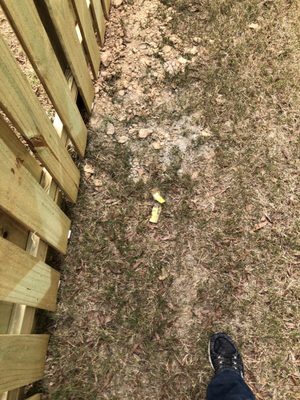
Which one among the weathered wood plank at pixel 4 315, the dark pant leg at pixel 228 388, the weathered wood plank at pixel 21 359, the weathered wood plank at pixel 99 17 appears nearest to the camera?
the weathered wood plank at pixel 21 359

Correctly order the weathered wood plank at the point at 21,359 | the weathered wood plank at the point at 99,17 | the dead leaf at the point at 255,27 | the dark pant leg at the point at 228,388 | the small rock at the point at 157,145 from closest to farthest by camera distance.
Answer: the weathered wood plank at the point at 21,359
the dark pant leg at the point at 228,388
the weathered wood plank at the point at 99,17
the small rock at the point at 157,145
the dead leaf at the point at 255,27

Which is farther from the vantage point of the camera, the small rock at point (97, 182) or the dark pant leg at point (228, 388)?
the small rock at point (97, 182)

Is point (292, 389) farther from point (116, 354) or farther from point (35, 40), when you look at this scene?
point (35, 40)

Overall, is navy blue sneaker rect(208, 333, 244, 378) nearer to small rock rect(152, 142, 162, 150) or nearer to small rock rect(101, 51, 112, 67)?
small rock rect(152, 142, 162, 150)

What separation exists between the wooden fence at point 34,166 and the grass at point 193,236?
24 centimetres

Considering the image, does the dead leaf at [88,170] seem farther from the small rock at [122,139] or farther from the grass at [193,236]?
the small rock at [122,139]

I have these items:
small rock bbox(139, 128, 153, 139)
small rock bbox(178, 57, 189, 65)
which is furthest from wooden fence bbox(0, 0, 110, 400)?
small rock bbox(178, 57, 189, 65)

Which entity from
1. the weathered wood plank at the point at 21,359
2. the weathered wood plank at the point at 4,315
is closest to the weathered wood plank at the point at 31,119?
the weathered wood plank at the point at 4,315

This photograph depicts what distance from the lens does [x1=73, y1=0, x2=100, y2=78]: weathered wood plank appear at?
253 centimetres

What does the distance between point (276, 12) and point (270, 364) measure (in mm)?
2761

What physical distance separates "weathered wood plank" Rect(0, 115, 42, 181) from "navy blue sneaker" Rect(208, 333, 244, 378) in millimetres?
1532

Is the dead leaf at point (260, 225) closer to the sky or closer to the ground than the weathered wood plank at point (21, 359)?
closer to the sky

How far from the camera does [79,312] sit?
2.78 metres

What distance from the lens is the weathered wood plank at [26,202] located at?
5.64 feet
